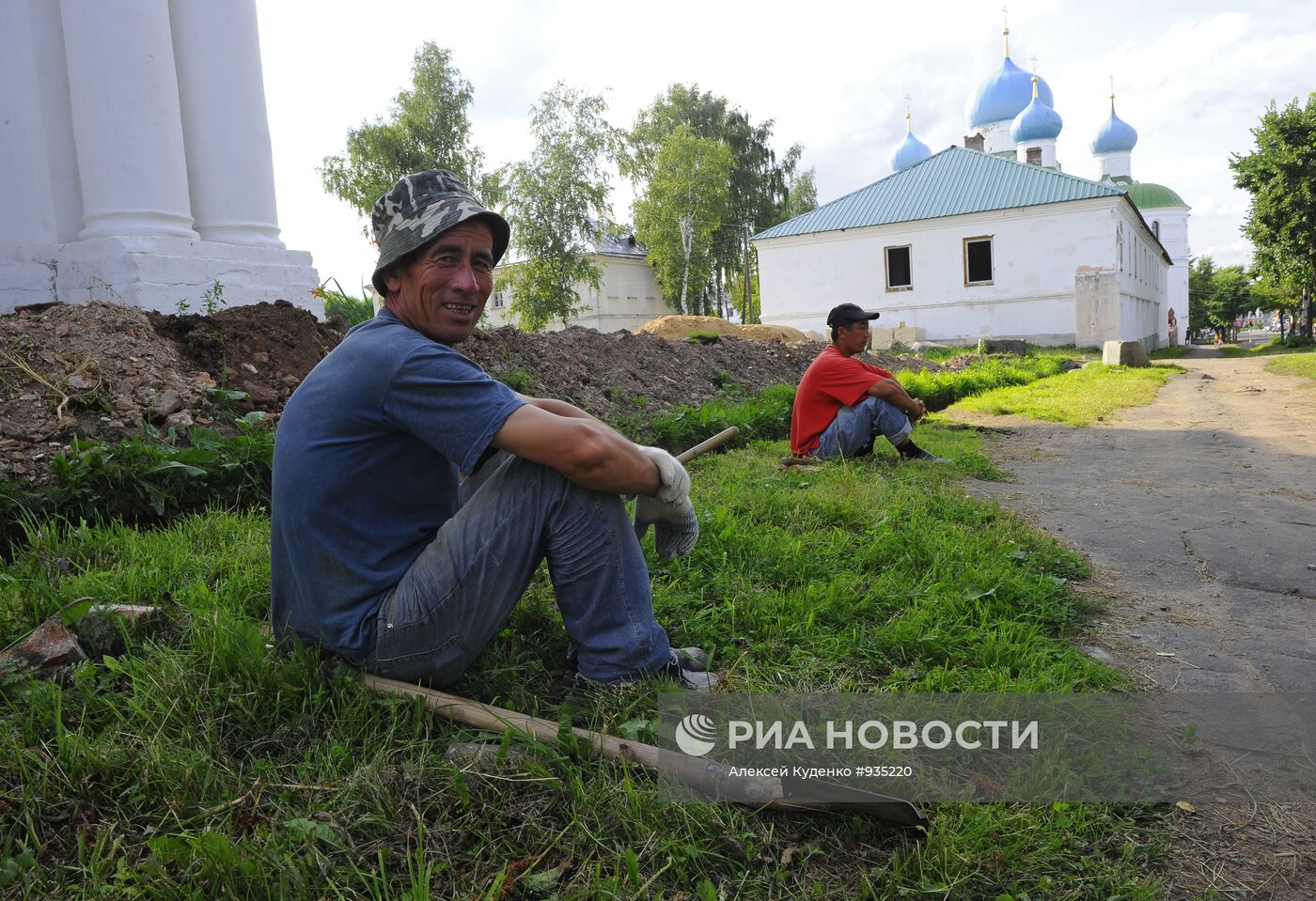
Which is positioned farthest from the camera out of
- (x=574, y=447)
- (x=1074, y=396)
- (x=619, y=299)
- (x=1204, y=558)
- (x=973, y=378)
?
(x=619, y=299)

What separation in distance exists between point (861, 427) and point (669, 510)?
4.00 metres

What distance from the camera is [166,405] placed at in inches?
191

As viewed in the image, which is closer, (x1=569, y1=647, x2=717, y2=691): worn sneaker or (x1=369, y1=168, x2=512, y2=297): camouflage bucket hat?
(x1=369, y1=168, x2=512, y2=297): camouflage bucket hat

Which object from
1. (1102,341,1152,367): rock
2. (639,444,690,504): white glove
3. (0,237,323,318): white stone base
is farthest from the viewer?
(1102,341,1152,367): rock

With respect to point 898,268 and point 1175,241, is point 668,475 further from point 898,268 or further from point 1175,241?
point 1175,241

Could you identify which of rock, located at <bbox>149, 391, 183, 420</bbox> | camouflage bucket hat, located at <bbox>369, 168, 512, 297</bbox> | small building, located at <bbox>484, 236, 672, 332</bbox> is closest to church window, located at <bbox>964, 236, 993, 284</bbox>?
small building, located at <bbox>484, 236, 672, 332</bbox>

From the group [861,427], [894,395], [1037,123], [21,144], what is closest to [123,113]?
[21,144]

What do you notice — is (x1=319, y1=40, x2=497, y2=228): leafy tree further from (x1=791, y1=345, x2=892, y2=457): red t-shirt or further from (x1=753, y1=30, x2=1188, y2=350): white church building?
(x1=791, y1=345, x2=892, y2=457): red t-shirt

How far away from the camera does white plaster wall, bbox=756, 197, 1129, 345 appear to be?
27.0m

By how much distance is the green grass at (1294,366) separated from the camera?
50.8 ft

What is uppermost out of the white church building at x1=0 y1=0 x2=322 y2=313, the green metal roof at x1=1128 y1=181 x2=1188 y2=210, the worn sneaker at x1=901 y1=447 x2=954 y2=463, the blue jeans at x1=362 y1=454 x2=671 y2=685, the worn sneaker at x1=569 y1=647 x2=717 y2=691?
the green metal roof at x1=1128 y1=181 x2=1188 y2=210

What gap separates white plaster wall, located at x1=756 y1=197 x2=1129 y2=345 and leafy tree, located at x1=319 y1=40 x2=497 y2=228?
13.3 meters

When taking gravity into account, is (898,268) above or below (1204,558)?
above

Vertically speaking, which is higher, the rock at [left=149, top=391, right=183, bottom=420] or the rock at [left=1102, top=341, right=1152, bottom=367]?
the rock at [left=149, top=391, right=183, bottom=420]
